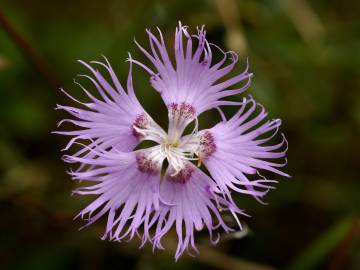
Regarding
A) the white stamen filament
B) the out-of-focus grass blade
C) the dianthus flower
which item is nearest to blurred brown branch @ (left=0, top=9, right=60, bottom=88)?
the dianthus flower

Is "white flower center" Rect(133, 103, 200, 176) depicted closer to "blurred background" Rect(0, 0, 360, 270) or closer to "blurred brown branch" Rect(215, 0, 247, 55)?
"blurred background" Rect(0, 0, 360, 270)

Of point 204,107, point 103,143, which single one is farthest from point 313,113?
point 103,143

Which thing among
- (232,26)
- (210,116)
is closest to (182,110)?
(210,116)

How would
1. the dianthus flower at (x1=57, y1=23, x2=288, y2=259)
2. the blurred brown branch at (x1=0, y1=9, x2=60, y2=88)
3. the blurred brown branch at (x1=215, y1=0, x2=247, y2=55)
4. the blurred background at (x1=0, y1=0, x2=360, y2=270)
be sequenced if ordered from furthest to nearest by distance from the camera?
the blurred brown branch at (x1=215, y1=0, x2=247, y2=55) → the blurred background at (x1=0, y1=0, x2=360, y2=270) → the blurred brown branch at (x1=0, y1=9, x2=60, y2=88) → the dianthus flower at (x1=57, y1=23, x2=288, y2=259)

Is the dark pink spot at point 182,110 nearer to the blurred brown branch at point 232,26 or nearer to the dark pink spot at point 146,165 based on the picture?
the dark pink spot at point 146,165

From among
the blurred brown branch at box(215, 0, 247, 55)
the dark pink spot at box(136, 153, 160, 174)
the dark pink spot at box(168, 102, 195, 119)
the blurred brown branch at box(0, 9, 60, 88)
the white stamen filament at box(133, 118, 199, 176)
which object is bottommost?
the dark pink spot at box(136, 153, 160, 174)

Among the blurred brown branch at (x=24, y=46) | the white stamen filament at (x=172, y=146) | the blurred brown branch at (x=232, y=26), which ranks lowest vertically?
the white stamen filament at (x=172, y=146)

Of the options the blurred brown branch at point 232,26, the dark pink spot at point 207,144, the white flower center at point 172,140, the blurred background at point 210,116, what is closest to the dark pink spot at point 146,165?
the white flower center at point 172,140

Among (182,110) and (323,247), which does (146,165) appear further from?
(323,247)
